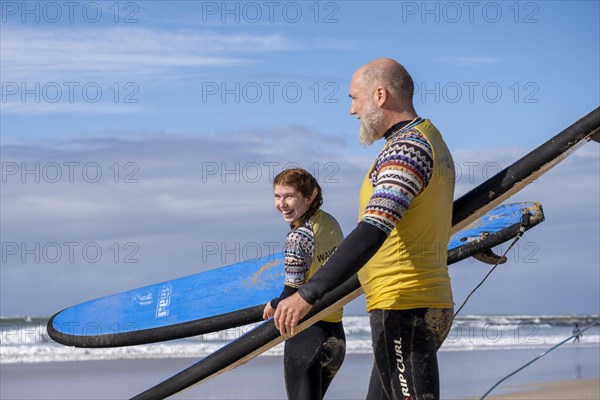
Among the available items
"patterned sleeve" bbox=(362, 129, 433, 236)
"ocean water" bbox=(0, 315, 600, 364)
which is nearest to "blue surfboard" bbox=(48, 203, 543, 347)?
"patterned sleeve" bbox=(362, 129, 433, 236)

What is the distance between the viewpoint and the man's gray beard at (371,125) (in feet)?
9.59

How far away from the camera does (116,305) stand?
619 centimetres

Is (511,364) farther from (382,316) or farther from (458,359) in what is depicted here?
(382,316)

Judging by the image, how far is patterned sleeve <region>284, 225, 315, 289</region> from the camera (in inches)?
153

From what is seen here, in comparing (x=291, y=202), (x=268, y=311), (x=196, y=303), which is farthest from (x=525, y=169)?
Result: (x=196, y=303)

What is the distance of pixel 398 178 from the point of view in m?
2.74

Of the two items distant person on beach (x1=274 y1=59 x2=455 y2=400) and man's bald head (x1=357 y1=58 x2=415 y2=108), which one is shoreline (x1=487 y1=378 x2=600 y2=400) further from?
man's bald head (x1=357 y1=58 x2=415 y2=108)

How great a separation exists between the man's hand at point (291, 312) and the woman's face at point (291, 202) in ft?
4.18

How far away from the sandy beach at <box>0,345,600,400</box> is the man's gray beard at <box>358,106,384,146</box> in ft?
21.5

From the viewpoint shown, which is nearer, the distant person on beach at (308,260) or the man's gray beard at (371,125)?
the man's gray beard at (371,125)

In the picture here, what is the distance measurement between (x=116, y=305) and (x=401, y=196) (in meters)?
3.87

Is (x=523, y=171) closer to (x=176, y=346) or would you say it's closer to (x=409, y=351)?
(x=409, y=351)

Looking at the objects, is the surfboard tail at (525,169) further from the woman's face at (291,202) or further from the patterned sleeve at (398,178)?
the woman's face at (291,202)

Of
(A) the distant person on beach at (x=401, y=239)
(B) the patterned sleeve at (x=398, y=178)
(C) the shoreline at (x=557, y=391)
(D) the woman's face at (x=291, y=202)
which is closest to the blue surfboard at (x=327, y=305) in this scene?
(D) the woman's face at (x=291, y=202)
